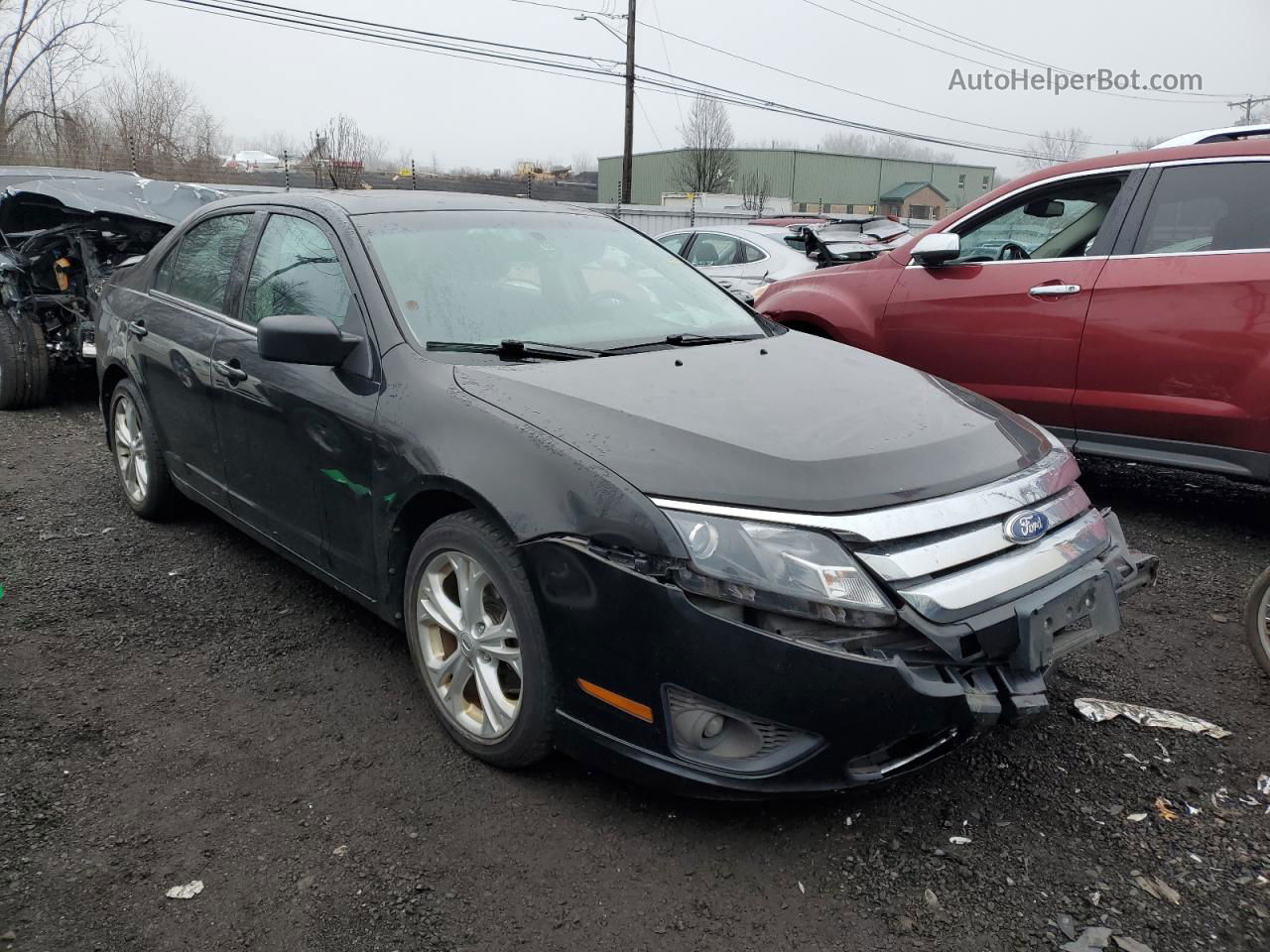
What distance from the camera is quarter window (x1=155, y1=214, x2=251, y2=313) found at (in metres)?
3.86

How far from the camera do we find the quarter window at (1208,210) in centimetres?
430

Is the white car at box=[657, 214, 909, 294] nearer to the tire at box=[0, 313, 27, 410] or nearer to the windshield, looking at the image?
the windshield

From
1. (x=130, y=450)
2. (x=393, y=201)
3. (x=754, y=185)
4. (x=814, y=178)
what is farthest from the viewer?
(x=814, y=178)

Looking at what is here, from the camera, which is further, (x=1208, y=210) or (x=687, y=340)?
(x=1208, y=210)

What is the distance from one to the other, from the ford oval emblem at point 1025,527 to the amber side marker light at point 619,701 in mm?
1013

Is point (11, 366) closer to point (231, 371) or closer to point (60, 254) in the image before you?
point (60, 254)

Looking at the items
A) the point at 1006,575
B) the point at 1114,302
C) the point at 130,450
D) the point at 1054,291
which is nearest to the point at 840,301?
the point at 1054,291

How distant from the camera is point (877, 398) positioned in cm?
285

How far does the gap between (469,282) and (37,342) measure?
19.3 ft

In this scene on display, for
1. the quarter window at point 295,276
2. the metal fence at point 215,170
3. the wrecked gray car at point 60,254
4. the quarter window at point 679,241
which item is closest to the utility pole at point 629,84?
the metal fence at point 215,170

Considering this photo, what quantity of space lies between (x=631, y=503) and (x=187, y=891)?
1.38 meters

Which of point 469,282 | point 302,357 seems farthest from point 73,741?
point 469,282

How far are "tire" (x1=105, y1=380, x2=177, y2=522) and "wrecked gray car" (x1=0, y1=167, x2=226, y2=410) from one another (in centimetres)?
291

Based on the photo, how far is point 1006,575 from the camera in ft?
7.66
